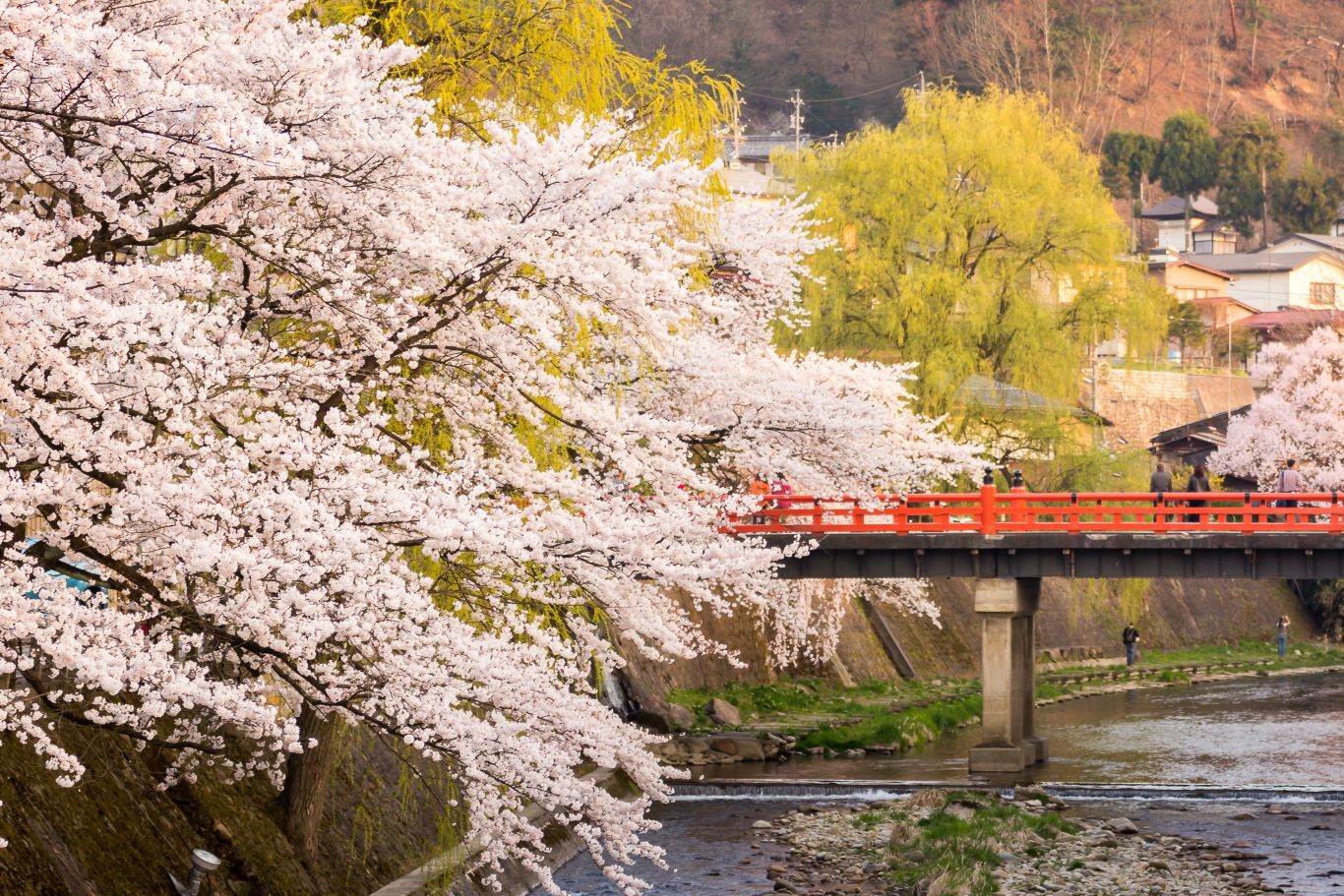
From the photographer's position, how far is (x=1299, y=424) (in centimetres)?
5581

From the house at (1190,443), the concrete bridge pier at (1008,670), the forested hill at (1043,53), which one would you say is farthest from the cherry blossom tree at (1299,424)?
the forested hill at (1043,53)

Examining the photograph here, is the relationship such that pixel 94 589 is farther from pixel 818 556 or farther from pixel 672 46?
pixel 672 46

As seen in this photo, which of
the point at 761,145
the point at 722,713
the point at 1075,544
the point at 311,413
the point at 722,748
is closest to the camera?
the point at 311,413

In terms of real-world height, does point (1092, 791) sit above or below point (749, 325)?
below

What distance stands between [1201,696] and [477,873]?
2765 centimetres

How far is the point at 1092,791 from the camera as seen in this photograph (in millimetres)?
25375

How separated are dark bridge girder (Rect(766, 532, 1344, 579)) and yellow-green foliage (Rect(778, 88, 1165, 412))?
6.43m

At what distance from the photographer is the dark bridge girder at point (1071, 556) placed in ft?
89.0

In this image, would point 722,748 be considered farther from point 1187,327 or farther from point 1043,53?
point 1043,53

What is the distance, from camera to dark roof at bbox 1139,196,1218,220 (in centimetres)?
9319

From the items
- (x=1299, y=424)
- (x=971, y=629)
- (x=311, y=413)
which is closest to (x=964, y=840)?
(x=311, y=413)

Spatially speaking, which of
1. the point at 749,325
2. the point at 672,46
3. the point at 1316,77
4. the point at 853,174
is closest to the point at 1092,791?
the point at 749,325

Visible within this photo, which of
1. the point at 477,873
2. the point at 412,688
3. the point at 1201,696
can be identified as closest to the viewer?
the point at 412,688

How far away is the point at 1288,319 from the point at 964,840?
206 feet
